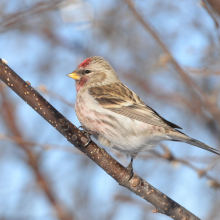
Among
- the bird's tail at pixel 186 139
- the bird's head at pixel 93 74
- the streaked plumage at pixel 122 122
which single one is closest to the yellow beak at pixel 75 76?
the bird's head at pixel 93 74

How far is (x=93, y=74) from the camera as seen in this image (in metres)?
3.69

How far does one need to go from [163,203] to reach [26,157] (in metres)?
2.72

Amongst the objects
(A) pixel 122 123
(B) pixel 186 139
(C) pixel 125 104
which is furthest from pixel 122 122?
(B) pixel 186 139

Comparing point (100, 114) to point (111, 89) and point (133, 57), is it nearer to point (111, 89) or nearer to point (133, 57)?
point (111, 89)

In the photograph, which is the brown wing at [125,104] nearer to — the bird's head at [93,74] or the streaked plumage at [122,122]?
the streaked plumage at [122,122]

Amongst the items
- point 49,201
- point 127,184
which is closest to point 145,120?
point 127,184

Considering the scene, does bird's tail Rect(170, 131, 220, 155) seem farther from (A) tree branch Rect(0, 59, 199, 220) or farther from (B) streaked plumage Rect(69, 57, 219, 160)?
(A) tree branch Rect(0, 59, 199, 220)

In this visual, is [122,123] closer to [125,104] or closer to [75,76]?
[125,104]

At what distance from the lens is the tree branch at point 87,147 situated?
2176 millimetres

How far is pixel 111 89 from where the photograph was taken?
3418 mm

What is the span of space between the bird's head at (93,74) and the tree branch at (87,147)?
1.23 m

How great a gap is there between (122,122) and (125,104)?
0.25 metres

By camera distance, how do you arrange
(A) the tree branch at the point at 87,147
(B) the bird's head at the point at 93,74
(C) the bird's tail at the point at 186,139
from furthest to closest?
(B) the bird's head at the point at 93,74
(C) the bird's tail at the point at 186,139
(A) the tree branch at the point at 87,147

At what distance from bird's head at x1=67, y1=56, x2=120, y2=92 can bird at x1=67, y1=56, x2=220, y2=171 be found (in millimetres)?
248
